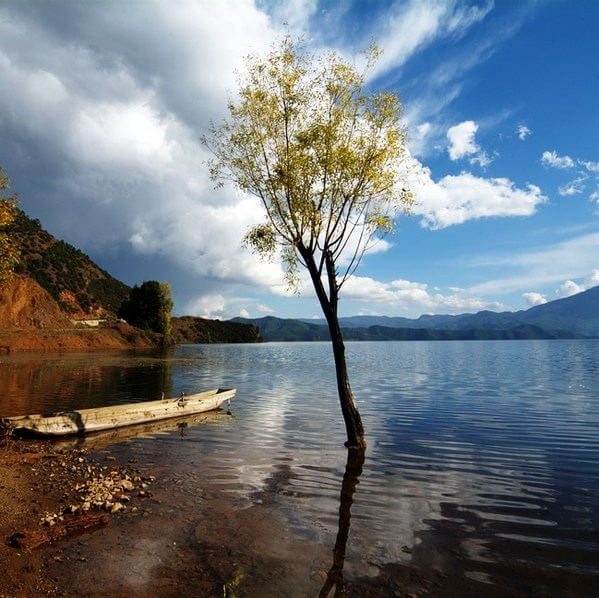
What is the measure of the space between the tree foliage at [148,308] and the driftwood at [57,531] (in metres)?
135

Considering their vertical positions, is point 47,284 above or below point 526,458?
above

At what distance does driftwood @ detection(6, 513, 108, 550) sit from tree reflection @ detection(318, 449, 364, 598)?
571cm

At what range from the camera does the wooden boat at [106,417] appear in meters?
18.9

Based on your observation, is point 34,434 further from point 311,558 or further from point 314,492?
point 311,558

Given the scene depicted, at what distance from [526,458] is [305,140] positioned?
54.4ft

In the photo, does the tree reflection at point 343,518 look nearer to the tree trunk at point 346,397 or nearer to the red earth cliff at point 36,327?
the tree trunk at point 346,397

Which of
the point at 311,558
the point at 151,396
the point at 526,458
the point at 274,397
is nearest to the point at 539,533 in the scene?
the point at 311,558

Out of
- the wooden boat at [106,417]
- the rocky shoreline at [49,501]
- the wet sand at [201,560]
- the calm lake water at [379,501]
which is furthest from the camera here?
the wooden boat at [106,417]

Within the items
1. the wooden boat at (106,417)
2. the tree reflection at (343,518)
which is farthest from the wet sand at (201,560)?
the wooden boat at (106,417)

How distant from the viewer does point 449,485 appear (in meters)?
14.1

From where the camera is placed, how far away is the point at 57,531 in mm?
9422

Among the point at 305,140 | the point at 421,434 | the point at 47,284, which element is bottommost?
the point at 421,434

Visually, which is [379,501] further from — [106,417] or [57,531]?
[106,417]

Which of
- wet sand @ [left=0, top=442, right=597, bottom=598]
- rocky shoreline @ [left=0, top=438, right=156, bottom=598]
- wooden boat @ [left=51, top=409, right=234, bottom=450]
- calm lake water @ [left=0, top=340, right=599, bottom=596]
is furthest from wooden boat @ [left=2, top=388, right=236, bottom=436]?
wet sand @ [left=0, top=442, right=597, bottom=598]
